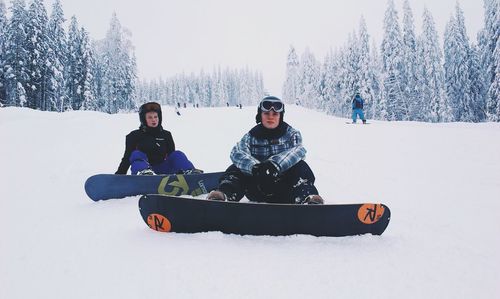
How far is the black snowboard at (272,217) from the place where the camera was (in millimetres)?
2766

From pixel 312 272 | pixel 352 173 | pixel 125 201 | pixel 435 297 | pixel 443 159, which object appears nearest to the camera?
pixel 435 297

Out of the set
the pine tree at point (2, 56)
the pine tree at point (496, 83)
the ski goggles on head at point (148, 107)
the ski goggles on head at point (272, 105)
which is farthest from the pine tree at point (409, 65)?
the pine tree at point (2, 56)

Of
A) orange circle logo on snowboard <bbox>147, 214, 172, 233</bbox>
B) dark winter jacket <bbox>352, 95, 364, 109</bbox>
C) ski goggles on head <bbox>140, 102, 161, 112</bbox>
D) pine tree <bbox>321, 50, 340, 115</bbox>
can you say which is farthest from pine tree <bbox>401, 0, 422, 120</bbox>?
orange circle logo on snowboard <bbox>147, 214, 172, 233</bbox>

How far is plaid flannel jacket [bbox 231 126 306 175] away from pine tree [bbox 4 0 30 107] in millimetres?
40007

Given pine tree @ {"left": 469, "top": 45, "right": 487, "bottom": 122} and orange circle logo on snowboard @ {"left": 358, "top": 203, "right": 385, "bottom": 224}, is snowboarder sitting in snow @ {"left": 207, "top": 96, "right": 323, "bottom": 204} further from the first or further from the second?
pine tree @ {"left": 469, "top": 45, "right": 487, "bottom": 122}

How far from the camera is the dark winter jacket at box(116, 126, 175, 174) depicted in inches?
205

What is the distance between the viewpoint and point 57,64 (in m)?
39.5

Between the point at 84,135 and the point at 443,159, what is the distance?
40.7 feet

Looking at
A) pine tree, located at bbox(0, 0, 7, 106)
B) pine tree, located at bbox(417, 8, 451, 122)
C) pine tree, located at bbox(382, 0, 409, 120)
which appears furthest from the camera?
pine tree, located at bbox(382, 0, 409, 120)

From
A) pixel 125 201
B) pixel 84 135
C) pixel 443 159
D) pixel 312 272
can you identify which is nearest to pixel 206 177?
pixel 125 201

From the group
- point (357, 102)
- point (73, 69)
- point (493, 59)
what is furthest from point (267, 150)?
point (73, 69)

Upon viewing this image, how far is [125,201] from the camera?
4.46 m

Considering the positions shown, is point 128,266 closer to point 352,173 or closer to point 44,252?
point 44,252

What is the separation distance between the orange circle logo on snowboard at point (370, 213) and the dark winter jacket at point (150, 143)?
356 cm
